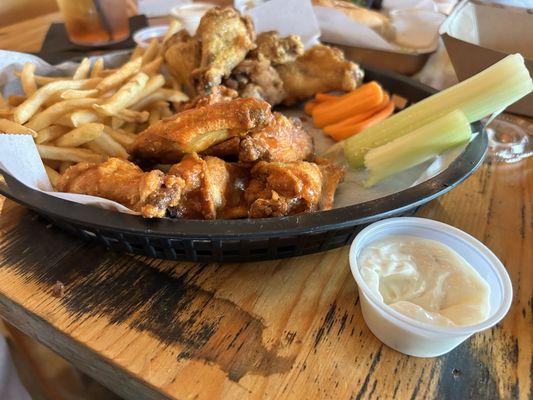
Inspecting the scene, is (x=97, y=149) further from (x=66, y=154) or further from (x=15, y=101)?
(x=15, y=101)

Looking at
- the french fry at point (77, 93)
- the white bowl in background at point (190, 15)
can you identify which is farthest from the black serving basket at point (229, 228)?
the white bowl in background at point (190, 15)

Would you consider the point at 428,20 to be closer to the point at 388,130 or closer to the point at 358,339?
the point at 388,130

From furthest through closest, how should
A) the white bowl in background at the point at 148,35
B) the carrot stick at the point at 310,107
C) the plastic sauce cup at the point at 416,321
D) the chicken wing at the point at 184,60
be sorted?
the white bowl in background at the point at 148,35 < the carrot stick at the point at 310,107 < the chicken wing at the point at 184,60 < the plastic sauce cup at the point at 416,321

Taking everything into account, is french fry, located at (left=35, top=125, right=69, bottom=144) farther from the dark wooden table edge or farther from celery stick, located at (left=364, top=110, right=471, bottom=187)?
celery stick, located at (left=364, top=110, right=471, bottom=187)

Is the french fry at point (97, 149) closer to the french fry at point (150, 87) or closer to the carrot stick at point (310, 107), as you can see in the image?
the french fry at point (150, 87)

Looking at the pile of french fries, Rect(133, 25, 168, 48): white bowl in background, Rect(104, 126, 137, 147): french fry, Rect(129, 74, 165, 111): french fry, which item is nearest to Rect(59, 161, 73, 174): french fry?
the pile of french fries

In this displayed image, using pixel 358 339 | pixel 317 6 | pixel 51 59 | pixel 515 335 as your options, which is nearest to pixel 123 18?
pixel 51 59

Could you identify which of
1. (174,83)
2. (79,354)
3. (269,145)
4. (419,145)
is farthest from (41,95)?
(419,145)
